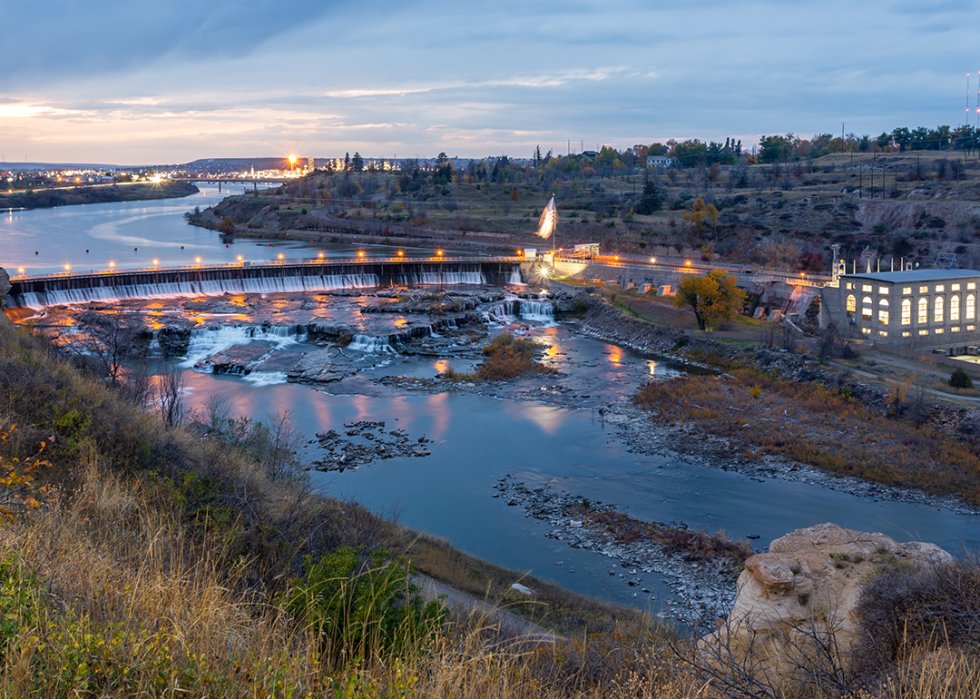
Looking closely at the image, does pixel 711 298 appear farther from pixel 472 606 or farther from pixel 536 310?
pixel 472 606

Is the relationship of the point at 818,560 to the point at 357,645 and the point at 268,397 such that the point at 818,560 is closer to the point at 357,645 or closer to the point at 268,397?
the point at 357,645

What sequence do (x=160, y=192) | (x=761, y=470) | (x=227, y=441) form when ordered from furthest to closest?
1. (x=160, y=192)
2. (x=761, y=470)
3. (x=227, y=441)

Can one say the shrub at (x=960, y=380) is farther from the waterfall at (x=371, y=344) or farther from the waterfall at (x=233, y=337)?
the waterfall at (x=233, y=337)

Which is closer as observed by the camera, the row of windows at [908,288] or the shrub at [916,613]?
the shrub at [916,613]

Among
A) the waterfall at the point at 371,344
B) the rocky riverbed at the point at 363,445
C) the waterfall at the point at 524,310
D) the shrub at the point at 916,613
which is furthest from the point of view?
the waterfall at the point at 524,310

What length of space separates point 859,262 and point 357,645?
→ 57.3 meters

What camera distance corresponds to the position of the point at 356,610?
18.4 ft

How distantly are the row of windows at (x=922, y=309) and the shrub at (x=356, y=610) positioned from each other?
103 ft

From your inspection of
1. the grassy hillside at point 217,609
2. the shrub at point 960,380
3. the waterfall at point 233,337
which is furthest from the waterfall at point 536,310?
the grassy hillside at point 217,609

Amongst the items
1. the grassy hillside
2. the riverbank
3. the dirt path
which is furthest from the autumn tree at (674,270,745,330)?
the riverbank

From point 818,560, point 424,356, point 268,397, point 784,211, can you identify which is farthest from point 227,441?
point 784,211

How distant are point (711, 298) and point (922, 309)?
357 inches

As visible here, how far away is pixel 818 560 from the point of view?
30.2 feet

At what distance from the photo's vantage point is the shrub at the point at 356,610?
517cm
